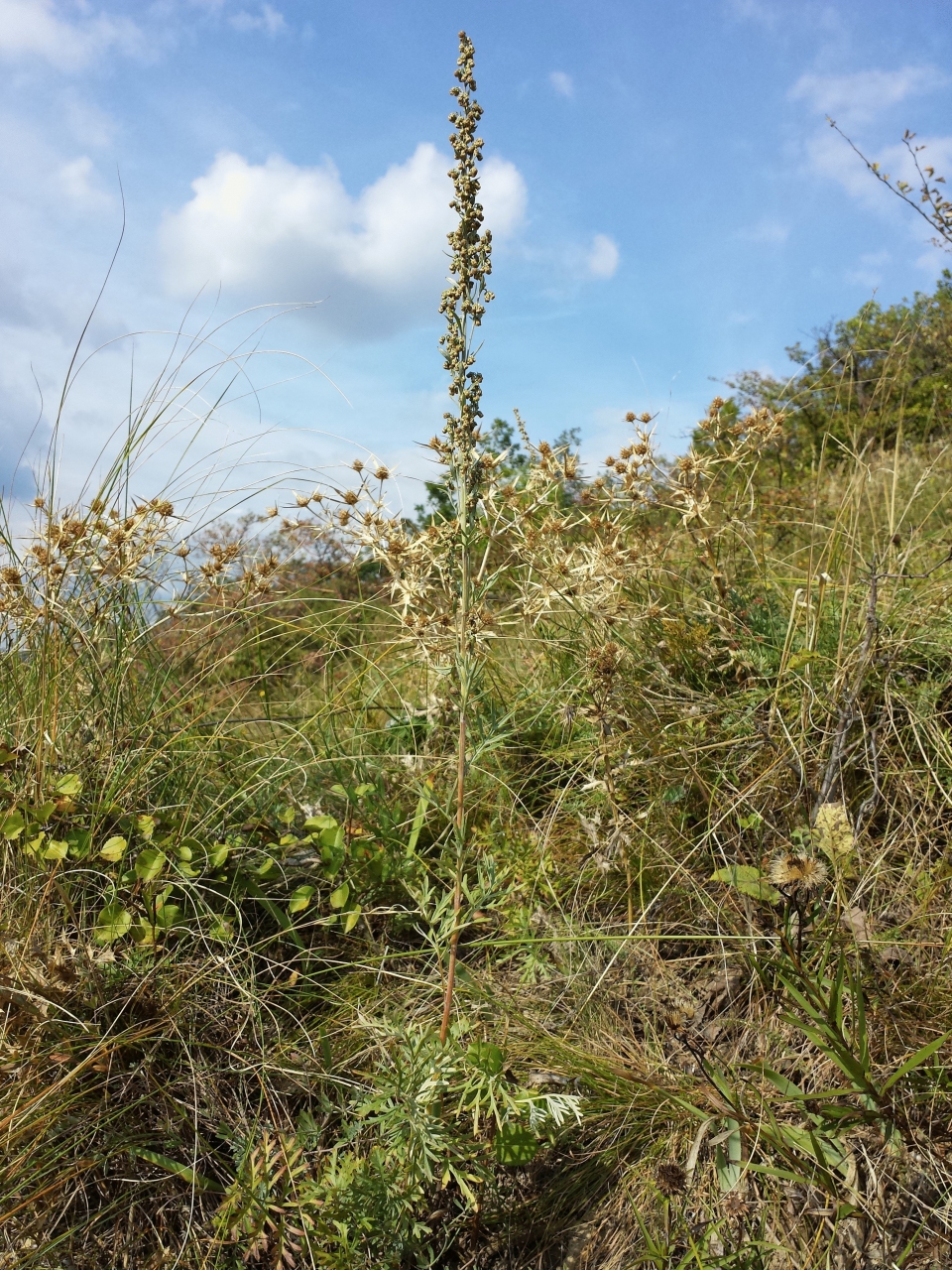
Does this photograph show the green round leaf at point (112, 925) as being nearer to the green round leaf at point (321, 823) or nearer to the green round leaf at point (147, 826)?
the green round leaf at point (147, 826)

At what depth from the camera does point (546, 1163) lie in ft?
6.73

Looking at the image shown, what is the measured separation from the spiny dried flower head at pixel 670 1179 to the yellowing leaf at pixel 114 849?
4.85ft

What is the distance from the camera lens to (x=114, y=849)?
2289 millimetres

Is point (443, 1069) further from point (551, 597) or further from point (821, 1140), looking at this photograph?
point (551, 597)

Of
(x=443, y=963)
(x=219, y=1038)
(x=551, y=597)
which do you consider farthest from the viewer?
(x=551, y=597)

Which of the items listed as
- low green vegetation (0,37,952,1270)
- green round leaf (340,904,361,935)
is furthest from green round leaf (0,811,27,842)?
green round leaf (340,904,361,935)

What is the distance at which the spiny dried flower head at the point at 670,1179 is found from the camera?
1.78 meters

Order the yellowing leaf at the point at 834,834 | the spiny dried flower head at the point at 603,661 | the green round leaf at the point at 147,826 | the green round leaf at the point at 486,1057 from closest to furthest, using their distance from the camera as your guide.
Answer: the yellowing leaf at the point at 834,834 < the green round leaf at the point at 486,1057 < the green round leaf at the point at 147,826 < the spiny dried flower head at the point at 603,661

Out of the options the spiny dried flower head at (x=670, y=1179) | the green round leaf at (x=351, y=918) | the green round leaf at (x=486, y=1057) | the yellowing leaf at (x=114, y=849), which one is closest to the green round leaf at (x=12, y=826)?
the yellowing leaf at (x=114, y=849)

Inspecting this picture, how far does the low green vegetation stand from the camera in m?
1.87

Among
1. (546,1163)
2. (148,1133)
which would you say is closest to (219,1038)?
(148,1133)

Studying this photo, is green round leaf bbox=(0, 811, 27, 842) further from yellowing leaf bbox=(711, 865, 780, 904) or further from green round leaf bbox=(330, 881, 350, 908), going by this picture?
yellowing leaf bbox=(711, 865, 780, 904)

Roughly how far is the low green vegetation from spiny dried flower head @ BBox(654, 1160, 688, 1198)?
0.03 feet

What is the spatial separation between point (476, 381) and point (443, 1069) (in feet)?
4.83
